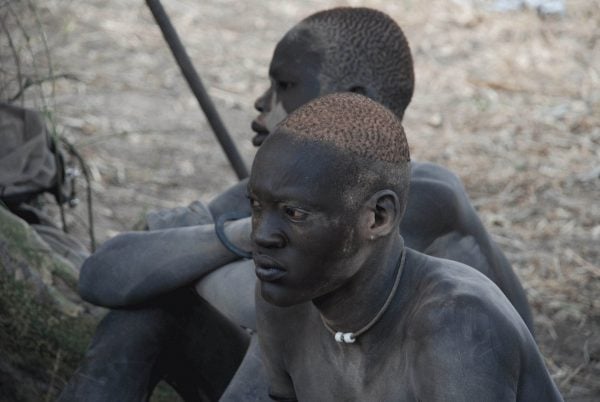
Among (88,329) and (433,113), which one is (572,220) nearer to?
(433,113)

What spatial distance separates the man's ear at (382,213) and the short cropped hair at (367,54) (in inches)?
42.2

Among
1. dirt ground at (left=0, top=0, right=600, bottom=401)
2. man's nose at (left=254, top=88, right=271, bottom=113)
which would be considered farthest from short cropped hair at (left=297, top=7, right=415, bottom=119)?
dirt ground at (left=0, top=0, right=600, bottom=401)

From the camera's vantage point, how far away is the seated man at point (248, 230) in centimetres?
298

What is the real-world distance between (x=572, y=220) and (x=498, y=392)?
3405mm

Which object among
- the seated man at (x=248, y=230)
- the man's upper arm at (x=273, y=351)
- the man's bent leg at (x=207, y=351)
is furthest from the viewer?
the man's bent leg at (x=207, y=351)

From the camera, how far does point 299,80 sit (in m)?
3.21

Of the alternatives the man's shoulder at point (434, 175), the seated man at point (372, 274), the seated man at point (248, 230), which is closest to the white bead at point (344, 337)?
the seated man at point (372, 274)

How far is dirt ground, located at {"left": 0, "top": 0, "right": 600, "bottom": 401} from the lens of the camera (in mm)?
5012

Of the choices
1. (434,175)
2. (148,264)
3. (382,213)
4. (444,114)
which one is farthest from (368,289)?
(444,114)

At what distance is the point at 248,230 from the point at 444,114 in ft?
12.0

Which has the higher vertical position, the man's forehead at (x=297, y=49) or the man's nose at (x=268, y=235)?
the man's nose at (x=268, y=235)

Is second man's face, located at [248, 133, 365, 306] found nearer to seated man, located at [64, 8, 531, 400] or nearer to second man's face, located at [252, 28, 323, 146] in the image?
seated man, located at [64, 8, 531, 400]

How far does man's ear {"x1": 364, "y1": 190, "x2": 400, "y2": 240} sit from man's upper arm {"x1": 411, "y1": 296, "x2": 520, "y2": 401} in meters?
0.17

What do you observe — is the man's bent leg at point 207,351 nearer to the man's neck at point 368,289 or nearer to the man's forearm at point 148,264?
the man's forearm at point 148,264
